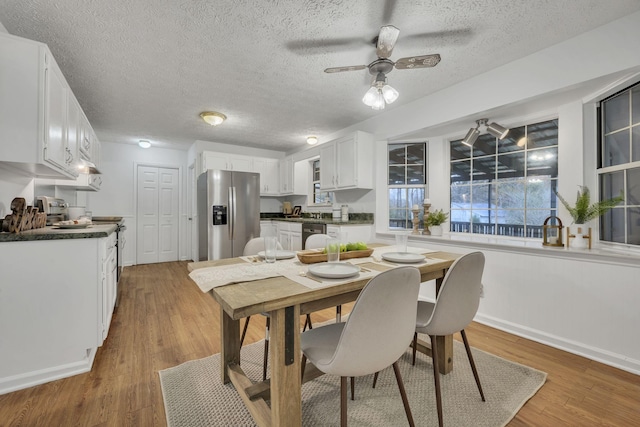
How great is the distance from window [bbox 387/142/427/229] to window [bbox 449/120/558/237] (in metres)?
0.40

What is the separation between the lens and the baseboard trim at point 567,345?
186 centimetres

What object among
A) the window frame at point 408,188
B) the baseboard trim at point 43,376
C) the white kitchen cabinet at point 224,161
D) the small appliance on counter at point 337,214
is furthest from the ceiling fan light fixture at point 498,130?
the baseboard trim at point 43,376

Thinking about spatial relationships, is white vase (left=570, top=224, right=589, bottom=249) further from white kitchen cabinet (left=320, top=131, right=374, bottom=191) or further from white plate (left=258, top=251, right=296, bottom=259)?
white plate (left=258, top=251, right=296, bottom=259)

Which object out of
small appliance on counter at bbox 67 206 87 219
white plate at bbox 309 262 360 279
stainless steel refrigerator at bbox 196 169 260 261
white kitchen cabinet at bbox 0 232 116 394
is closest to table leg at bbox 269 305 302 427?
white plate at bbox 309 262 360 279

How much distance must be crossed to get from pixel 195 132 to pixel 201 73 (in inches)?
81.8

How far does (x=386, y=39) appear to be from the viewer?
1838 millimetres

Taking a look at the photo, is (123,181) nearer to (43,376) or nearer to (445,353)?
(43,376)

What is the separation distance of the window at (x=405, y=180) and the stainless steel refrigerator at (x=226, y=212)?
2.28 meters

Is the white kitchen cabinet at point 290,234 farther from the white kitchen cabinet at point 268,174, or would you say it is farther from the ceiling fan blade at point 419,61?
the ceiling fan blade at point 419,61

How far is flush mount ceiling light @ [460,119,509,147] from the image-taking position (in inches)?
110

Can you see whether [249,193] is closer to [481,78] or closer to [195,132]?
[195,132]

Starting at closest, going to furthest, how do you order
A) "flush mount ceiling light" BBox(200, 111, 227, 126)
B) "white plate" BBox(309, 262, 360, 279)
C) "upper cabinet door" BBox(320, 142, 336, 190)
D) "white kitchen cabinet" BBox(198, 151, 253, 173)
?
"white plate" BBox(309, 262, 360, 279)
"flush mount ceiling light" BBox(200, 111, 227, 126)
"upper cabinet door" BBox(320, 142, 336, 190)
"white kitchen cabinet" BBox(198, 151, 253, 173)

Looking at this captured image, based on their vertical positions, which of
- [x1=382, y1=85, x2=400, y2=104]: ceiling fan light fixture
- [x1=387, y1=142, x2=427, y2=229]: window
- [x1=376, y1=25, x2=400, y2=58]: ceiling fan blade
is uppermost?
[x1=376, y1=25, x2=400, y2=58]: ceiling fan blade

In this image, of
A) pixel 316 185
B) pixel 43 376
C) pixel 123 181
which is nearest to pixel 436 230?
pixel 316 185
